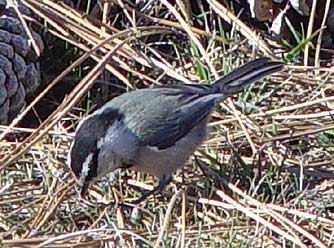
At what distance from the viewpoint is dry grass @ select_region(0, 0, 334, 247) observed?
2971 mm

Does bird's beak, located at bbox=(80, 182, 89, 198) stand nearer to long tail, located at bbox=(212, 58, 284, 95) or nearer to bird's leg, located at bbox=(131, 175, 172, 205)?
bird's leg, located at bbox=(131, 175, 172, 205)

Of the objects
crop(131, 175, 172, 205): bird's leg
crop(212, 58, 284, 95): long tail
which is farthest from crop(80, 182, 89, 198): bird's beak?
crop(212, 58, 284, 95): long tail

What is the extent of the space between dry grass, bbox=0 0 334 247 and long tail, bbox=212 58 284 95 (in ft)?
0.47

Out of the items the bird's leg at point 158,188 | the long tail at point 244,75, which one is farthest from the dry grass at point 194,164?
the long tail at point 244,75

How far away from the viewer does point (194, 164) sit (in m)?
3.38

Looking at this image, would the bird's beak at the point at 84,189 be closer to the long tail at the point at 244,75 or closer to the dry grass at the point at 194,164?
the dry grass at the point at 194,164

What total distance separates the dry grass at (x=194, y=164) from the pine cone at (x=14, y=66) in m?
0.10

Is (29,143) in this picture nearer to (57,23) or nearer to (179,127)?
(179,127)

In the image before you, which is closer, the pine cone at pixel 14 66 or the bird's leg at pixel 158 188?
the bird's leg at pixel 158 188

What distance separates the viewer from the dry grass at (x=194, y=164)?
9.75 ft

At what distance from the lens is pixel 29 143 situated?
10.4ft

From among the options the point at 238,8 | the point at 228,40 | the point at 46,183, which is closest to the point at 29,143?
the point at 46,183

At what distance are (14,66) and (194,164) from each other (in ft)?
2.42

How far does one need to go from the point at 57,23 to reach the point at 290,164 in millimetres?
1045
